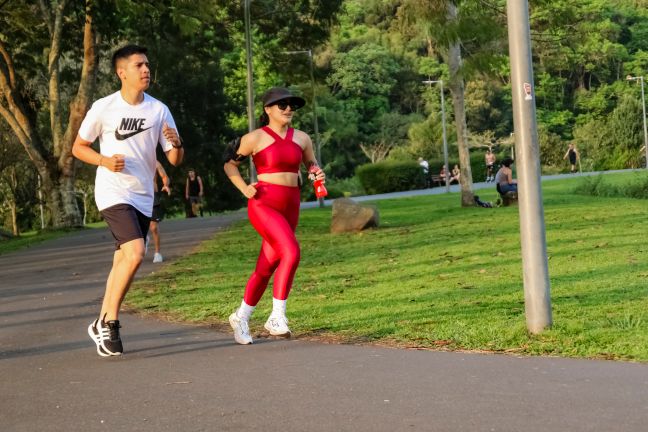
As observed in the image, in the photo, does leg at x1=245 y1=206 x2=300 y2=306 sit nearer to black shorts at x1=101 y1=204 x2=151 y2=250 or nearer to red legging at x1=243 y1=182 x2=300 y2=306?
red legging at x1=243 y1=182 x2=300 y2=306

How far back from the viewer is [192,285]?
1402 centimetres

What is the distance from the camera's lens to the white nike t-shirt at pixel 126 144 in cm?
809

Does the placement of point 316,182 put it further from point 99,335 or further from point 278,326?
point 99,335

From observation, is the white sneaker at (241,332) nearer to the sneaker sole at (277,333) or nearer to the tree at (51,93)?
the sneaker sole at (277,333)

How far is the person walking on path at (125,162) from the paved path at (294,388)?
16.0 inches

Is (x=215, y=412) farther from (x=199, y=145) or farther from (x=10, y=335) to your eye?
(x=199, y=145)

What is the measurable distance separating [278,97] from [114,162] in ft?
4.42

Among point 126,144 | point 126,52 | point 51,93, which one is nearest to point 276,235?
point 126,144

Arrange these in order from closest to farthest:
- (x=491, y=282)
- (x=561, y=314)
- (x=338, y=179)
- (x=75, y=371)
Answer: (x=75, y=371) → (x=561, y=314) → (x=491, y=282) → (x=338, y=179)

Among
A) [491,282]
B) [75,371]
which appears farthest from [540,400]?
[491,282]

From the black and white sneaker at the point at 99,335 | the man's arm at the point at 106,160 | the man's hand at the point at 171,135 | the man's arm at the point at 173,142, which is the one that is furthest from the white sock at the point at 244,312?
the man's arm at the point at 106,160

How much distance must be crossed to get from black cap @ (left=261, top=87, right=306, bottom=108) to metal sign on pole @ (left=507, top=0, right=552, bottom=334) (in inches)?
62.1

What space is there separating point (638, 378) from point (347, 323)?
347 cm

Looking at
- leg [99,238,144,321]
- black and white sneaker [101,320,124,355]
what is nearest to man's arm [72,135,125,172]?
leg [99,238,144,321]
